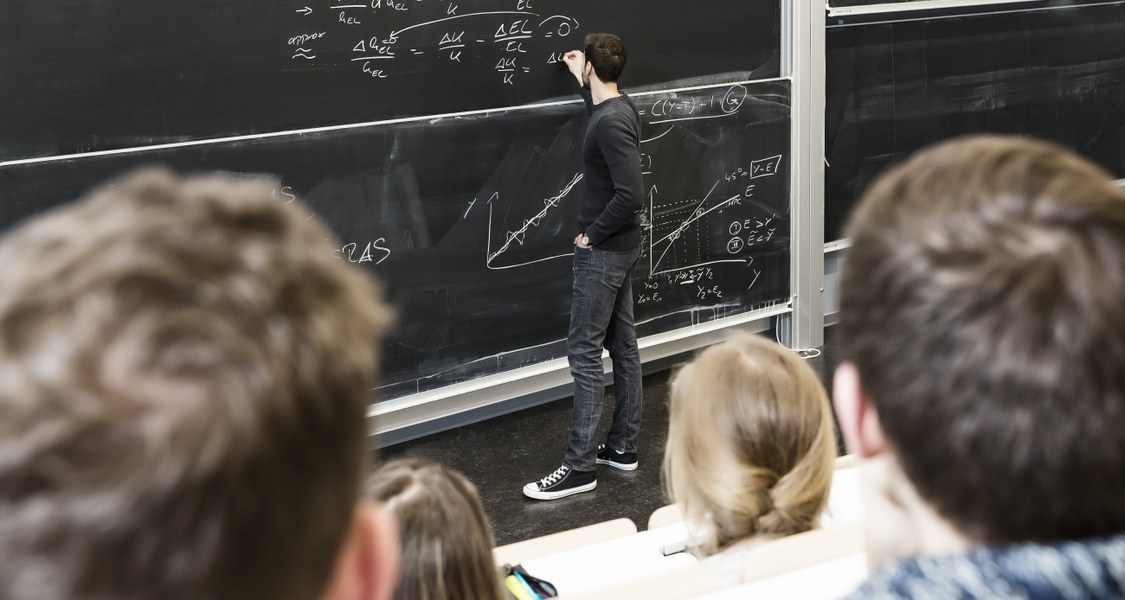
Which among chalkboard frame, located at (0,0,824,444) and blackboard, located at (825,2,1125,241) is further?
blackboard, located at (825,2,1125,241)

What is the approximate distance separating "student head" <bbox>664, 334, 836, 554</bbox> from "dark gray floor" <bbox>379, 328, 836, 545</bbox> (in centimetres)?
170

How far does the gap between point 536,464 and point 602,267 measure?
871mm

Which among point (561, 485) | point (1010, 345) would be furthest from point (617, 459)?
point (1010, 345)

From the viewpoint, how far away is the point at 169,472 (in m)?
0.44

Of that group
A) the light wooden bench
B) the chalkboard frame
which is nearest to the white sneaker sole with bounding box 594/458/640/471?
the chalkboard frame

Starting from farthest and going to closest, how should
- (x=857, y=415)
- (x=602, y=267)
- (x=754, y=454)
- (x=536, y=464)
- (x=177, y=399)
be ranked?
(x=536, y=464)
(x=602, y=267)
(x=754, y=454)
(x=857, y=415)
(x=177, y=399)

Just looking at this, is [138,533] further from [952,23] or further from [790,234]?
[952,23]

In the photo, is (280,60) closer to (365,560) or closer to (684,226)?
(684,226)

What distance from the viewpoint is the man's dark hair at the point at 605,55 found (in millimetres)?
3531

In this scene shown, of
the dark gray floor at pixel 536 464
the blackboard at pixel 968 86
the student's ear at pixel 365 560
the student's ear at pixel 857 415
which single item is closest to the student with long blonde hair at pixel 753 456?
the student's ear at pixel 857 415

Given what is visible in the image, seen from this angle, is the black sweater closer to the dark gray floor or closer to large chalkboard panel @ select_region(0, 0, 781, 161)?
large chalkboard panel @ select_region(0, 0, 781, 161)

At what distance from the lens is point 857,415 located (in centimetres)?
78

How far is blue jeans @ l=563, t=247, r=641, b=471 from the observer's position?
3.62m

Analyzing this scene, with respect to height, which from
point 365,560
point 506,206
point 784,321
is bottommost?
point 784,321
